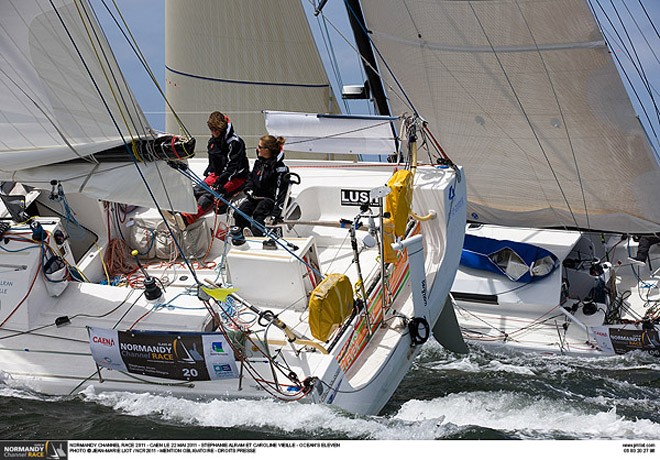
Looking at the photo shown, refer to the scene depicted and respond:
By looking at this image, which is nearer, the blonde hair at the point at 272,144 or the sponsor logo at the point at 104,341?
the sponsor logo at the point at 104,341

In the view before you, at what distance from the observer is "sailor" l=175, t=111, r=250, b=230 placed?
8.34m

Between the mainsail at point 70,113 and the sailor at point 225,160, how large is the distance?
160 cm

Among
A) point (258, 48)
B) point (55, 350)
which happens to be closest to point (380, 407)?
point (55, 350)

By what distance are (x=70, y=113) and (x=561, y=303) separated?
683cm

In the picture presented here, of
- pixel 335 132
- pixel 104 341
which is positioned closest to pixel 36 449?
pixel 104 341

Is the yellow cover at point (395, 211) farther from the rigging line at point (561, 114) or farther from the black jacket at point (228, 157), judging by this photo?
the rigging line at point (561, 114)

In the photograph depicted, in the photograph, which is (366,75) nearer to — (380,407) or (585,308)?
(585,308)

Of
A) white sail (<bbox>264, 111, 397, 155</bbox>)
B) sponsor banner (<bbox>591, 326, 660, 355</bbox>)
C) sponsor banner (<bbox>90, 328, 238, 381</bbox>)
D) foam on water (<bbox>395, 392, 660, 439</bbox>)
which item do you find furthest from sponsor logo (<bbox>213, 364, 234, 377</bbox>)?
sponsor banner (<bbox>591, 326, 660, 355</bbox>)

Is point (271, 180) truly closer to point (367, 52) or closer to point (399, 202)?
point (399, 202)

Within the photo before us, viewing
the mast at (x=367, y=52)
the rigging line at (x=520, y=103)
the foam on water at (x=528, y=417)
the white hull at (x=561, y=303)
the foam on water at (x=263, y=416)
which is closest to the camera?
the foam on water at (x=263, y=416)

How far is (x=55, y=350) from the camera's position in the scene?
6340 mm

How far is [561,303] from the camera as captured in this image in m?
10.8

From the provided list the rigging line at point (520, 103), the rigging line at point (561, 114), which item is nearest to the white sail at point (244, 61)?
the rigging line at point (520, 103)

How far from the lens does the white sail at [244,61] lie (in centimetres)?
1245
